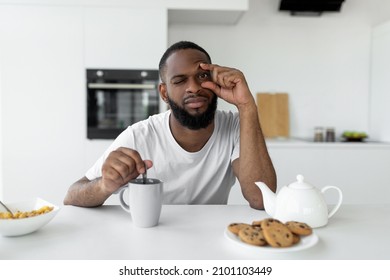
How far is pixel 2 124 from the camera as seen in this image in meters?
2.79

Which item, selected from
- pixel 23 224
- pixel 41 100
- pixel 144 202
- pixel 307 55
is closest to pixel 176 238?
pixel 144 202

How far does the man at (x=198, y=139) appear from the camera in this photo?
1.37 metres

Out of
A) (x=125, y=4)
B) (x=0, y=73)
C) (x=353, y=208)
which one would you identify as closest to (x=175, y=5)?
(x=125, y=4)

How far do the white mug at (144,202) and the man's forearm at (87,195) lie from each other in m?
0.20

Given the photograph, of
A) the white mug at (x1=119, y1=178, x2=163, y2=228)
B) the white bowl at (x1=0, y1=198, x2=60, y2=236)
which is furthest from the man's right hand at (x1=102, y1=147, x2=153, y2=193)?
the white bowl at (x1=0, y1=198, x2=60, y2=236)

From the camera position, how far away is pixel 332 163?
2945 millimetres

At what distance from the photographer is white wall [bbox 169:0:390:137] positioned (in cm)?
343

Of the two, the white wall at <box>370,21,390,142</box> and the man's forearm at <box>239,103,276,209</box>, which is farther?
the white wall at <box>370,21,390,142</box>

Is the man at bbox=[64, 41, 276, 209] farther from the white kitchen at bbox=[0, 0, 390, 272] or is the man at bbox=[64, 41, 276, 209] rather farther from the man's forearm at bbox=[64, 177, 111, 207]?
the white kitchen at bbox=[0, 0, 390, 272]

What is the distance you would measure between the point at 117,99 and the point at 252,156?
1.78 metres

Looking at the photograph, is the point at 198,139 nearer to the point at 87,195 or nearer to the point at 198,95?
the point at 198,95

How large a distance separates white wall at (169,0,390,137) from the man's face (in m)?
1.97

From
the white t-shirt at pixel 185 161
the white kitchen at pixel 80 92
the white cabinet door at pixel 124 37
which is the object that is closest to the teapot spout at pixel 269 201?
the white t-shirt at pixel 185 161
